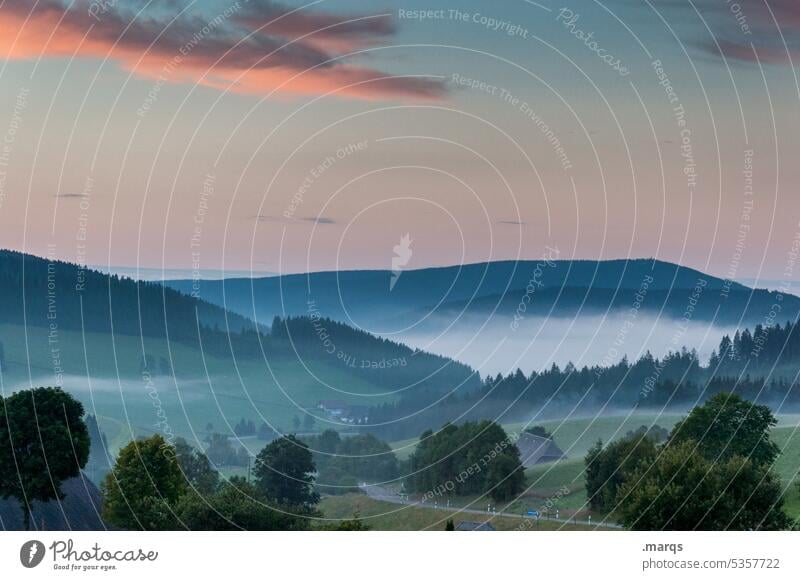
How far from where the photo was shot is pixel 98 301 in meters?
70.9

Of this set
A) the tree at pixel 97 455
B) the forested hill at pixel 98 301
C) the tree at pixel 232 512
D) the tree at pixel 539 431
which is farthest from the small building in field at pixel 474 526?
the forested hill at pixel 98 301

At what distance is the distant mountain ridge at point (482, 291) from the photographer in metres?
62.5

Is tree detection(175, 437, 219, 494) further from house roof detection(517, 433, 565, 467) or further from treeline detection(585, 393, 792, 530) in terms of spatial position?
treeline detection(585, 393, 792, 530)

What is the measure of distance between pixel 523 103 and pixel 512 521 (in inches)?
619

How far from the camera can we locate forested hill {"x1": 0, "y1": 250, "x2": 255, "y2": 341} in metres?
64.4

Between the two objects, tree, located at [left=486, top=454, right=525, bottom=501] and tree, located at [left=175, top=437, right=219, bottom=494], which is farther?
tree, located at [left=486, top=454, right=525, bottom=501]

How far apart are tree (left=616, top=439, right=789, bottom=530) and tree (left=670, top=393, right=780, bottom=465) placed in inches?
153

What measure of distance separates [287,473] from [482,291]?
431 inches

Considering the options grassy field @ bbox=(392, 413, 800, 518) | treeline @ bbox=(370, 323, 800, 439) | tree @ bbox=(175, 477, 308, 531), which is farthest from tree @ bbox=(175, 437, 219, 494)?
grassy field @ bbox=(392, 413, 800, 518)

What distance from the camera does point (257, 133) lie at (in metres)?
59.3

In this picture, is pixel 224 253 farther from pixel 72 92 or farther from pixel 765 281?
pixel 765 281

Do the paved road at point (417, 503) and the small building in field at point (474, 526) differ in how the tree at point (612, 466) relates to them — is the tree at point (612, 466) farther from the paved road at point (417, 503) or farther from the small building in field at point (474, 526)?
the small building in field at point (474, 526)

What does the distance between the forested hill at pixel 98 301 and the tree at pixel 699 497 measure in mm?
20556
